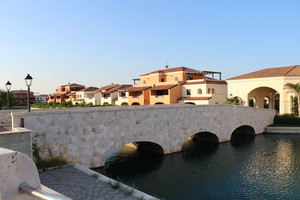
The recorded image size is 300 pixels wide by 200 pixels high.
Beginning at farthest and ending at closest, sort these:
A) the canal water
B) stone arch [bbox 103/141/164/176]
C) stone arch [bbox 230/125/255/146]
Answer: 1. stone arch [bbox 230/125/255/146]
2. stone arch [bbox 103/141/164/176]
3. the canal water

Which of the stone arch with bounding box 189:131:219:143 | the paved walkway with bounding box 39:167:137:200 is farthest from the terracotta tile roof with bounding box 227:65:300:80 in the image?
the paved walkway with bounding box 39:167:137:200

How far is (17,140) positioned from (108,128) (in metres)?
7.70

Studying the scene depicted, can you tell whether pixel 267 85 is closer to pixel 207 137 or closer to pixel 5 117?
pixel 207 137

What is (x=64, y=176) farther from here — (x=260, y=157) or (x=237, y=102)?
(x=237, y=102)

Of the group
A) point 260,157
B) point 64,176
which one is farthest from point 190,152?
point 64,176

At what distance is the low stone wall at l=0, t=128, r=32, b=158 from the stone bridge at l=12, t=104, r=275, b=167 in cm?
228

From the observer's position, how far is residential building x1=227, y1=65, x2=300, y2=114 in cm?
4147

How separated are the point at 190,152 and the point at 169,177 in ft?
27.6

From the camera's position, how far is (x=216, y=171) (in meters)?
20.7

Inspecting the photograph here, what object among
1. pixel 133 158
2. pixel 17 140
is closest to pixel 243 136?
pixel 133 158

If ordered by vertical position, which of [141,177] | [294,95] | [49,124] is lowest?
[141,177]

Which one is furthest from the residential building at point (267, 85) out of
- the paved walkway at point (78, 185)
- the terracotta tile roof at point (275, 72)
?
the paved walkway at point (78, 185)

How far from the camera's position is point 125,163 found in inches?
938

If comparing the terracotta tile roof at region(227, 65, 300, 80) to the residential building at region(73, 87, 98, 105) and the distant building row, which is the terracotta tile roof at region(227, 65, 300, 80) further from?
the residential building at region(73, 87, 98, 105)
